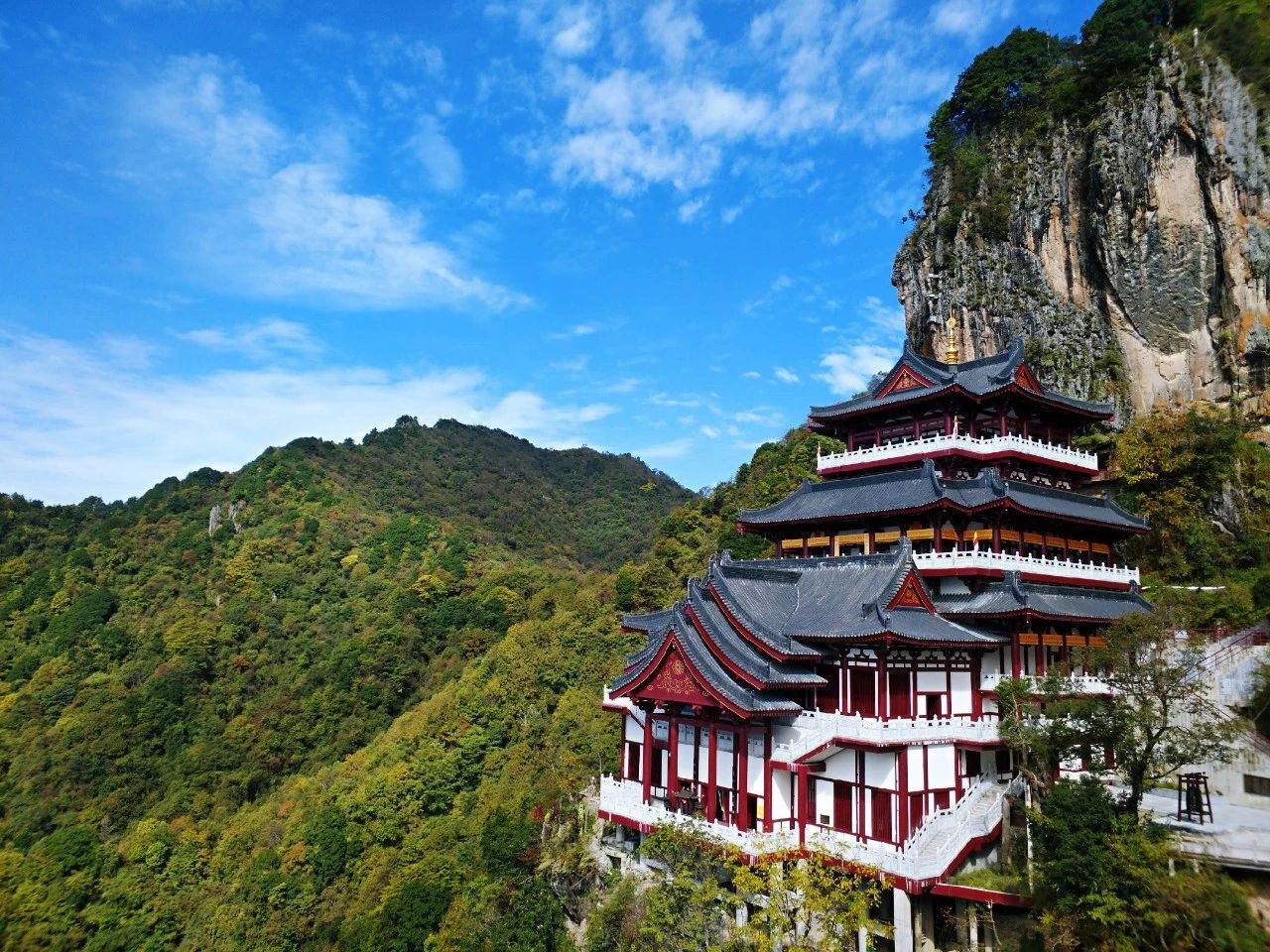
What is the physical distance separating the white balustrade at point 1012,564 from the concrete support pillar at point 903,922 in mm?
9304

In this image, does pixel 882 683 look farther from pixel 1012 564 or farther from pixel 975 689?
pixel 1012 564

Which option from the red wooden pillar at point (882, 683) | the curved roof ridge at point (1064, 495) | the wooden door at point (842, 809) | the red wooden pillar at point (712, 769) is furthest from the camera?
the curved roof ridge at point (1064, 495)

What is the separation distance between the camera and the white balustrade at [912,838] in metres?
19.1

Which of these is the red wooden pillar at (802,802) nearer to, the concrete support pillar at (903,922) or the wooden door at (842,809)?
the wooden door at (842,809)

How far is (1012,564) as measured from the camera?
26.1 metres

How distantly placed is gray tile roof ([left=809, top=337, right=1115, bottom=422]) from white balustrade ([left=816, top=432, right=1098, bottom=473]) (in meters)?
1.53

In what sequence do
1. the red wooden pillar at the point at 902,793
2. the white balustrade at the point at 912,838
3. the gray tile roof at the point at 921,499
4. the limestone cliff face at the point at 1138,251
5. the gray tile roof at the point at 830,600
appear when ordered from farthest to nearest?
1. the limestone cliff face at the point at 1138,251
2. the gray tile roof at the point at 921,499
3. the gray tile roof at the point at 830,600
4. the red wooden pillar at the point at 902,793
5. the white balustrade at the point at 912,838

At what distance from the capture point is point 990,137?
58.0 m

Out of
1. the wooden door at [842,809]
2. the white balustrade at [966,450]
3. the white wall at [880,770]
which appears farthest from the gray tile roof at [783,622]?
the white balustrade at [966,450]

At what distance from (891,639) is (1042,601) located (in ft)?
23.7

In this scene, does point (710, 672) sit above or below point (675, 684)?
above

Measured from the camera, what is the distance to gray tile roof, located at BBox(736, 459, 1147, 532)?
2622 cm

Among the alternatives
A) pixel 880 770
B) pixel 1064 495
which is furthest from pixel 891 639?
pixel 1064 495

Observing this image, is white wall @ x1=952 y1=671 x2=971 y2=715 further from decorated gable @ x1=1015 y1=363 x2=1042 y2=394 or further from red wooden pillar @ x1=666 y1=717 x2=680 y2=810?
decorated gable @ x1=1015 y1=363 x2=1042 y2=394
